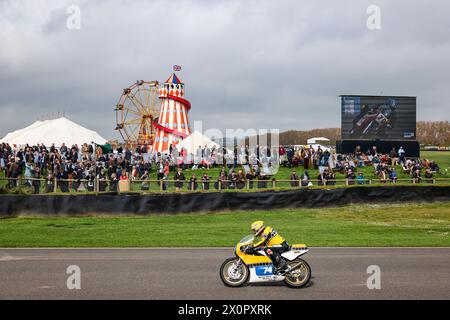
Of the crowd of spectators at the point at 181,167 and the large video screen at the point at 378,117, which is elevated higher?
the large video screen at the point at 378,117

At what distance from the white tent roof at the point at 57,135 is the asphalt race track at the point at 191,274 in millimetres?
26115

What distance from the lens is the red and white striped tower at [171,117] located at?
51.1 metres

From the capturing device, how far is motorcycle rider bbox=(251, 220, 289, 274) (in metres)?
10.5

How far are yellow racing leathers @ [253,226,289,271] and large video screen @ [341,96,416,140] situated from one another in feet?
112

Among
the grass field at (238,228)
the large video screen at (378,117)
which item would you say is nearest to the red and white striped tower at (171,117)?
the large video screen at (378,117)

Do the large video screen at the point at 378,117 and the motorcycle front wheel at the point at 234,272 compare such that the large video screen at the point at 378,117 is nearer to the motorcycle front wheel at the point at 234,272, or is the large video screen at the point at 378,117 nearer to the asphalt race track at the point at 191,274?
the asphalt race track at the point at 191,274

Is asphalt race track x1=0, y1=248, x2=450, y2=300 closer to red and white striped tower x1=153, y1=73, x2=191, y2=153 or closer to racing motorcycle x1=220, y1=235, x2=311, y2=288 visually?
racing motorcycle x1=220, y1=235, x2=311, y2=288

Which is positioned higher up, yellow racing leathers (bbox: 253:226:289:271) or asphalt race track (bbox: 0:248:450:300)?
yellow racing leathers (bbox: 253:226:289:271)

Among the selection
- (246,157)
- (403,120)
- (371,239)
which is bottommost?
(371,239)

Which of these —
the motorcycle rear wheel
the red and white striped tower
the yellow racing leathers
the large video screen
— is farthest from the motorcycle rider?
the red and white striped tower

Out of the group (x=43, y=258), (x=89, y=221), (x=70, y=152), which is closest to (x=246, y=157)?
(x=70, y=152)

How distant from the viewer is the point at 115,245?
17031 millimetres
